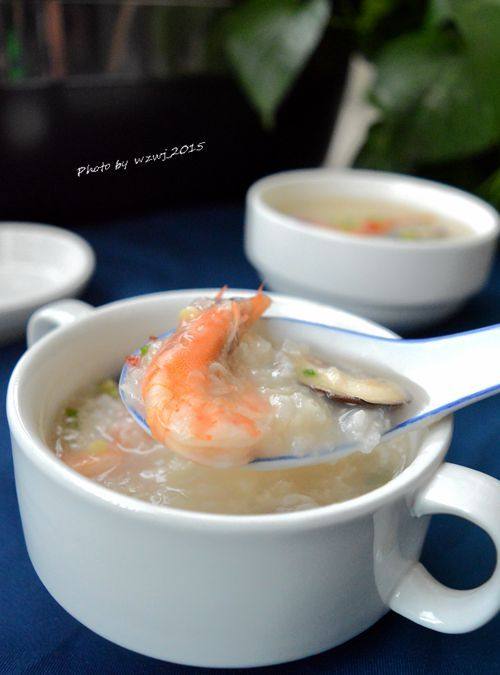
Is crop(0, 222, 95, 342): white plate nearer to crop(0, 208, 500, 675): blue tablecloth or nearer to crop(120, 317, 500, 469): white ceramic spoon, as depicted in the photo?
crop(0, 208, 500, 675): blue tablecloth

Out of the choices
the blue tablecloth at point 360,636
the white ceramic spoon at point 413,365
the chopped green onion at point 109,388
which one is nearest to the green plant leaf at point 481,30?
the blue tablecloth at point 360,636

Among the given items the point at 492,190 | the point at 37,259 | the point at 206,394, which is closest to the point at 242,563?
the point at 206,394

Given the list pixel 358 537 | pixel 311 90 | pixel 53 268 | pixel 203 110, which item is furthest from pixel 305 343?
pixel 311 90

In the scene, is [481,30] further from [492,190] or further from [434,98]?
[492,190]

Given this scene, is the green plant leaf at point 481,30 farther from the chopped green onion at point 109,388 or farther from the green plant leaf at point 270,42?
the chopped green onion at point 109,388

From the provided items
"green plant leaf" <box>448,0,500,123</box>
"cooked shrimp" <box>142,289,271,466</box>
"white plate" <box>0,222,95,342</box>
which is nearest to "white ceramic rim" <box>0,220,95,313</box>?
"white plate" <box>0,222,95,342</box>

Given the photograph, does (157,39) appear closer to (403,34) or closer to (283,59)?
(283,59)
